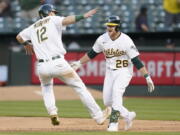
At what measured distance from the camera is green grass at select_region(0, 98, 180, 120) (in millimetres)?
13345

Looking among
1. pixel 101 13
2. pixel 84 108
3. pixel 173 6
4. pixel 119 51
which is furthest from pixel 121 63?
pixel 101 13

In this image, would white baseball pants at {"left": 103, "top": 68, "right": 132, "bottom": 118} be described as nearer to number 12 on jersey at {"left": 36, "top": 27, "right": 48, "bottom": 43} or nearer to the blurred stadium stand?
number 12 on jersey at {"left": 36, "top": 27, "right": 48, "bottom": 43}

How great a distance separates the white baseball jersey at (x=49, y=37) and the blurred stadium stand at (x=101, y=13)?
1163cm

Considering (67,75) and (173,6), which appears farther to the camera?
(67,75)

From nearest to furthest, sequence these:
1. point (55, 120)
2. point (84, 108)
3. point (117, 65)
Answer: point (117, 65) → point (55, 120) → point (84, 108)

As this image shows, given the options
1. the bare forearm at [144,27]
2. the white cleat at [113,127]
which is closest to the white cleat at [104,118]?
the white cleat at [113,127]

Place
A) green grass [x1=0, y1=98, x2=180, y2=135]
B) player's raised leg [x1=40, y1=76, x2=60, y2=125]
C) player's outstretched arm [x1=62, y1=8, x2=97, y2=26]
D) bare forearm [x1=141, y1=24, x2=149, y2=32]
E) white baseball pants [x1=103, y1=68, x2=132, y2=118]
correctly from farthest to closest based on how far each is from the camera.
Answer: bare forearm [x1=141, y1=24, x2=149, y2=32] → green grass [x1=0, y1=98, x2=180, y2=135] → player's raised leg [x1=40, y1=76, x2=60, y2=125] → white baseball pants [x1=103, y1=68, x2=132, y2=118] → player's outstretched arm [x1=62, y1=8, x2=97, y2=26]

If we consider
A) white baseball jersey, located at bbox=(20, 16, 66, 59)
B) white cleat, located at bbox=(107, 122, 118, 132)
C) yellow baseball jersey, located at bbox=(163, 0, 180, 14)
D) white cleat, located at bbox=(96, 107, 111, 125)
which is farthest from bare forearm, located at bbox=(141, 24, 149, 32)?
yellow baseball jersey, located at bbox=(163, 0, 180, 14)

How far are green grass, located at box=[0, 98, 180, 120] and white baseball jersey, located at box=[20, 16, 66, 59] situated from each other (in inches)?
120

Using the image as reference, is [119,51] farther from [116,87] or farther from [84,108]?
[84,108]

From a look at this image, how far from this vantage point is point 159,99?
1803 centimetres

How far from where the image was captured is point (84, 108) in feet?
49.6

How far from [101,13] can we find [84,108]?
7716mm

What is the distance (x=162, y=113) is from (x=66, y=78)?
13.8 ft
